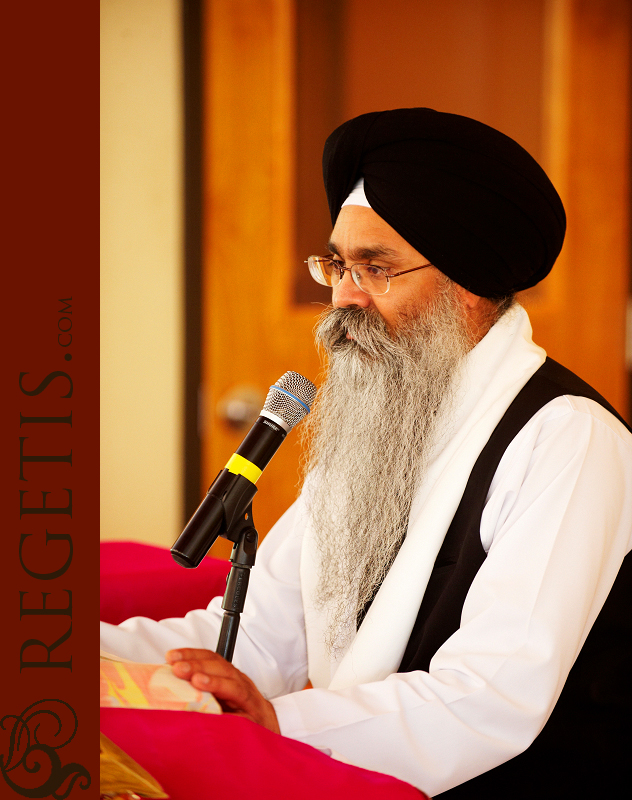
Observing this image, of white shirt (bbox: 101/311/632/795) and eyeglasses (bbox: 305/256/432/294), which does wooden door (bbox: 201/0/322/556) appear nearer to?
eyeglasses (bbox: 305/256/432/294)

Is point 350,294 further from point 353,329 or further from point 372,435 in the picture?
point 372,435

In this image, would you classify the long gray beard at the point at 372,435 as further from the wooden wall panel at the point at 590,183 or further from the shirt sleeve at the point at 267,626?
the wooden wall panel at the point at 590,183

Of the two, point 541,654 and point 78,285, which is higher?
point 78,285

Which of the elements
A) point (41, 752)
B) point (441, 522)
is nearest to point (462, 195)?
point (441, 522)

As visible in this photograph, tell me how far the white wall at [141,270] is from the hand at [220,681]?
1635mm

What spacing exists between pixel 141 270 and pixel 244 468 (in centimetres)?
178

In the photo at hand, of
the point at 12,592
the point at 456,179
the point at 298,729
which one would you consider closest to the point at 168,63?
the point at 456,179

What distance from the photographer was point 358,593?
4.21 ft

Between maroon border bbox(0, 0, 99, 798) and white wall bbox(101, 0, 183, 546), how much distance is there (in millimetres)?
1973

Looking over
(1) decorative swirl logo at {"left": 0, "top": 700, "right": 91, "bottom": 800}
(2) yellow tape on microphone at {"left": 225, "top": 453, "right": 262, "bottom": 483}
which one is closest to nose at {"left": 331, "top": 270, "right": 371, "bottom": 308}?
(2) yellow tape on microphone at {"left": 225, "top": 453, "right": 262, "bottom": 483}

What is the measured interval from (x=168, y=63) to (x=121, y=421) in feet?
3.83

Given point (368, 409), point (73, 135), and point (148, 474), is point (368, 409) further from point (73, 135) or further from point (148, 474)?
point (148, 474)

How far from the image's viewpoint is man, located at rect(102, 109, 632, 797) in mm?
969

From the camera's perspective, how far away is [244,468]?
0.93m
